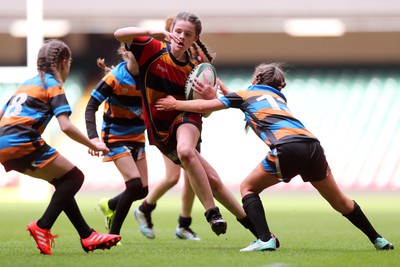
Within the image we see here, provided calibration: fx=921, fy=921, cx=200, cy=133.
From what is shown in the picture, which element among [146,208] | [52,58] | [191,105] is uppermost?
[52,58]

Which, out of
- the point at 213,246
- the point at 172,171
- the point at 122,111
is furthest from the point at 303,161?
the point at 172,171

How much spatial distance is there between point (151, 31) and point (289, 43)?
18.0 metres

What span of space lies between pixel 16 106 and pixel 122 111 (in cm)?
148

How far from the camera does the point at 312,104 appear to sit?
23.9 metres

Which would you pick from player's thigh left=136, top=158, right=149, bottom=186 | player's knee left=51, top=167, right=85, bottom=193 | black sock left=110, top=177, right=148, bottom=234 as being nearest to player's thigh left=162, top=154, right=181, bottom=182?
player's thigh left=136, top=158, right=149, bottom=186

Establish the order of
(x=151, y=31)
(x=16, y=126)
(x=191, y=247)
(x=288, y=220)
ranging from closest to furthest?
(x=16, y=126), (x=151, y=31), (x=191, y=247), (x=288, y=220)

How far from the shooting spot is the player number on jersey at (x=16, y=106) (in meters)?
5.34

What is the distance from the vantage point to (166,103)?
5969 mm

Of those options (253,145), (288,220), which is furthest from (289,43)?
(288,220)

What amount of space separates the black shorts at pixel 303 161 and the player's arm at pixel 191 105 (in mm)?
512

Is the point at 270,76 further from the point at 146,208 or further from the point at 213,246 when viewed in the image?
the point at 146,208

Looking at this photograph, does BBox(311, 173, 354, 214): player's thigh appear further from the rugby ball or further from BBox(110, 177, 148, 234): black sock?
BBox(110, 177, 148, 234): black sock

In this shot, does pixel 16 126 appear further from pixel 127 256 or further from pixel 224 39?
pixel 224 39

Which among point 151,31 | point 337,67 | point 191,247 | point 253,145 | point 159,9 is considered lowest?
point 253,145
